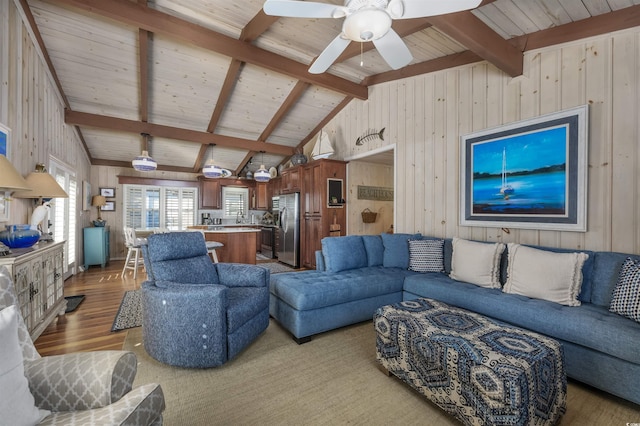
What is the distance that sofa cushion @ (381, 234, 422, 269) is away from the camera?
3480 mm

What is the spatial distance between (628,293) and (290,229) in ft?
16.5

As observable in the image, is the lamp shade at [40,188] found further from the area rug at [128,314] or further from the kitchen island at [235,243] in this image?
the kitchen island at [235,243]

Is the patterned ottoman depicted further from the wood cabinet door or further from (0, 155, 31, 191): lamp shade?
the wood cabinet door

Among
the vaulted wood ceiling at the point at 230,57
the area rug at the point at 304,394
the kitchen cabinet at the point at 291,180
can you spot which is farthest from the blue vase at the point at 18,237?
the kitchen cabinet at the point at 291,180

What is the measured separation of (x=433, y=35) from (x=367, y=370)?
143 inches

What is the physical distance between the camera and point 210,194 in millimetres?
7785

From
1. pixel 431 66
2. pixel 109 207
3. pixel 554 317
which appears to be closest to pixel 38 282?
pixel 554 317

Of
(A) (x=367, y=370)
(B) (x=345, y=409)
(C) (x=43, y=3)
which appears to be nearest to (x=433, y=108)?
(A) (x=367, y=370)

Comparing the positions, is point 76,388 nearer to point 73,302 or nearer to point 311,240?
point 73,302

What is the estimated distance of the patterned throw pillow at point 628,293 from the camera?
1.83m

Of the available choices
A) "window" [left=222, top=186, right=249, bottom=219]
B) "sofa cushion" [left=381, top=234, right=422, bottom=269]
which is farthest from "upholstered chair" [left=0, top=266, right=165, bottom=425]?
"window" [left=222, top=186, right=249, bottom=219]

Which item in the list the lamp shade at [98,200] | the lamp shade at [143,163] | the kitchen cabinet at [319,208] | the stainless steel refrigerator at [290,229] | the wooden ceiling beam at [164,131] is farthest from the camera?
the lamp shade at [98,200]

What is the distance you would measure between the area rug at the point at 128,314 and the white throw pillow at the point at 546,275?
3.78 meters

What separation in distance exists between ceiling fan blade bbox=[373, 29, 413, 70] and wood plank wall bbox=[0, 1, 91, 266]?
3439 millimetres
